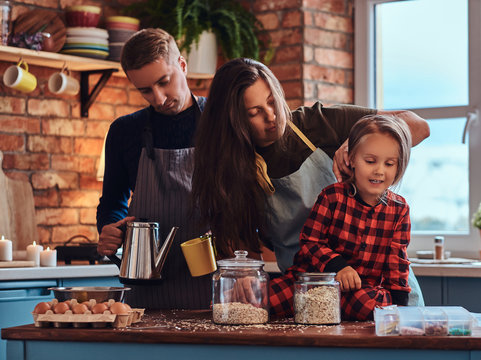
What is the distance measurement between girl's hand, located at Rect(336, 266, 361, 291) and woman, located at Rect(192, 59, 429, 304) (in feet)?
0.73

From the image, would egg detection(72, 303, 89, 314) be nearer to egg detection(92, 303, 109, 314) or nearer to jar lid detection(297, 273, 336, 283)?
egg detection(92, 303, 109, 314)

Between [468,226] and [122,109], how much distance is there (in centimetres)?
180

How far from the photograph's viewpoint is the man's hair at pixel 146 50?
6.98 feet

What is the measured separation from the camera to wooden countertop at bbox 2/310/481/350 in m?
1.32

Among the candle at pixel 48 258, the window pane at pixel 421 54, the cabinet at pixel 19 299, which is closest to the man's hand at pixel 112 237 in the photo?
the cabinet at pixel 19 299

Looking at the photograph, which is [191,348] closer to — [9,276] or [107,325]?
[107,325]

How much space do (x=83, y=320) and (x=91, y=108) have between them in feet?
8.02

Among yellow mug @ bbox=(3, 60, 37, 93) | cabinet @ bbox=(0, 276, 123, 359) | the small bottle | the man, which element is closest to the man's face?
the man

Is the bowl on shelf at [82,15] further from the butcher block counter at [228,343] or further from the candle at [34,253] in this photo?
the butcher block counter at [228,343]

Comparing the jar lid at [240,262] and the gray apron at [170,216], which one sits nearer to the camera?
the jar lid at [240,262]

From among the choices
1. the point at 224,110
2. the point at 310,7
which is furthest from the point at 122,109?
the point at 224,110

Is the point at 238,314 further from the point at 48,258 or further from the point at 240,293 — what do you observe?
the point at 48,258

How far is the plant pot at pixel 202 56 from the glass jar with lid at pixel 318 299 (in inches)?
91.5

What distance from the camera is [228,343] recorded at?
4.54 ft
